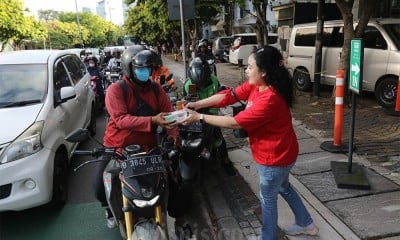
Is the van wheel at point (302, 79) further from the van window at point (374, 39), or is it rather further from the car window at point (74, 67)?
the car window at point (74, 67)

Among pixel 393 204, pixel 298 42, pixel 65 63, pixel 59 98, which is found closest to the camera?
pixel 393 204

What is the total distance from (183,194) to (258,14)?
953 centimetres

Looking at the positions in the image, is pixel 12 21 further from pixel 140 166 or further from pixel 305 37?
pixel 140 166

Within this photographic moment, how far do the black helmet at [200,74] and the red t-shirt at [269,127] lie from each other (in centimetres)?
164

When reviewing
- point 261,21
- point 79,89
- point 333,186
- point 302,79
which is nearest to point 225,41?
point 261,21

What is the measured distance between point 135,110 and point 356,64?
8.48ft

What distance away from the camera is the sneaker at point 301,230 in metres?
3.34

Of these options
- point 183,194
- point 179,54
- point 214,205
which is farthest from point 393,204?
point 179,54

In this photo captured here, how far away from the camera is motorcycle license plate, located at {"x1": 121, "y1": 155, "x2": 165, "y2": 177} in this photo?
98.7 inches

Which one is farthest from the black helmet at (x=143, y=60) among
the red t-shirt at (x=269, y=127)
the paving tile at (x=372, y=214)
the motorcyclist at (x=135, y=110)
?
the paving tile at (x=372, y=214)

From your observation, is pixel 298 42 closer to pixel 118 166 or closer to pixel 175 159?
pixel 175 159

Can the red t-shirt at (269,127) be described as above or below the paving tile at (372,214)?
above

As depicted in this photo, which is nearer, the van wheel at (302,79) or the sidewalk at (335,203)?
the sidewalk at (335,203)

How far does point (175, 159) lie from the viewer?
13.1 feet
